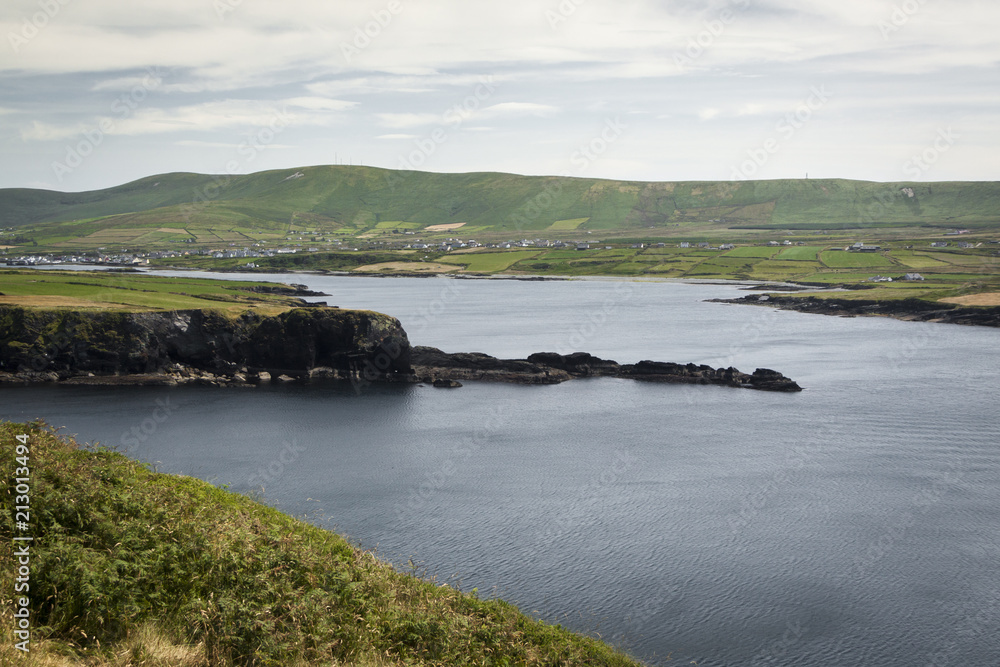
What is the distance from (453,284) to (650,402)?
126m

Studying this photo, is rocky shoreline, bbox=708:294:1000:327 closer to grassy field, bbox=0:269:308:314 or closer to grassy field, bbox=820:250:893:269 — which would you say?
grassy field, bbox=820:250:893:269

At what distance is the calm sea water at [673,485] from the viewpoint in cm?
3100

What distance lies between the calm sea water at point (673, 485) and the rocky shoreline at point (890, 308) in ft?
102

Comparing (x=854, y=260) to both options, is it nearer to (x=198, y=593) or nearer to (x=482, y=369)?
(x=482, y=369)

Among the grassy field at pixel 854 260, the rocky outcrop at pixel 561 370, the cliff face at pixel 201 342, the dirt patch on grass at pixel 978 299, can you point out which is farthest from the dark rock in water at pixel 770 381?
the grassy field at pixel 854 260

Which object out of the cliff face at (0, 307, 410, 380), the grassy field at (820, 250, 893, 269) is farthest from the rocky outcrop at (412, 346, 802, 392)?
the grassy field at (820, 250, 893, 269)

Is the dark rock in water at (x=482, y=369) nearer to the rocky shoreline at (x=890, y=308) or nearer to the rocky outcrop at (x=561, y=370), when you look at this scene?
the rocky outcrop at (x=561, y=370)

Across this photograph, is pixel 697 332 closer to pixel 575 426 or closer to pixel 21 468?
pixel 575 426

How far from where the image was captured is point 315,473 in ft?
165

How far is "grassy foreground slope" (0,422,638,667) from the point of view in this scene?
47.3 ft

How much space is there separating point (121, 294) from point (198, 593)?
297 feet

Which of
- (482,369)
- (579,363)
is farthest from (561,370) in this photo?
(482,369)

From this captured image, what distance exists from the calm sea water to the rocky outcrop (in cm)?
248

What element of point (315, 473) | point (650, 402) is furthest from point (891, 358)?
point (315, 473)
